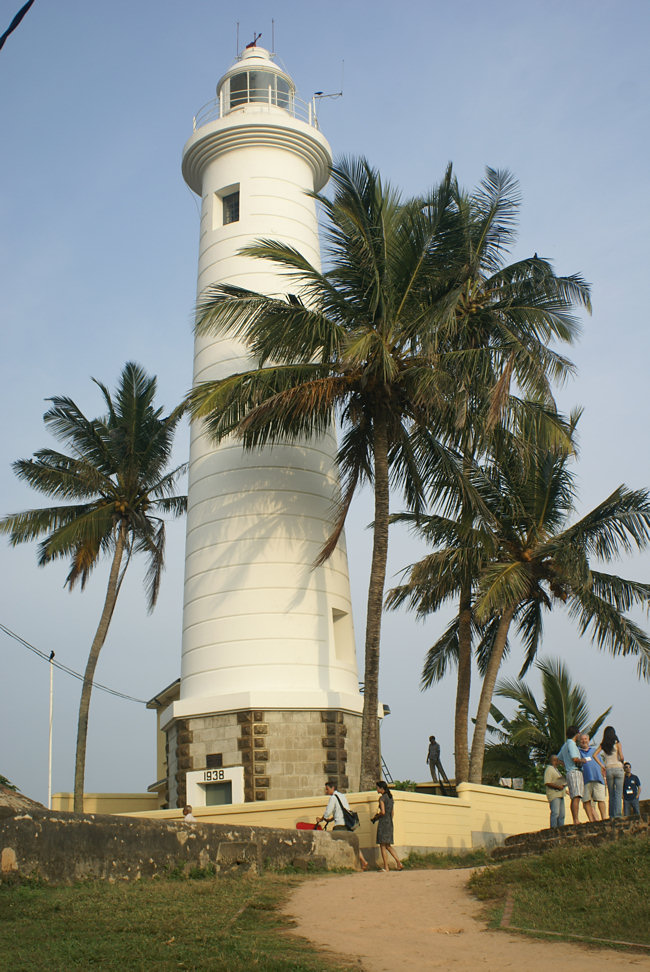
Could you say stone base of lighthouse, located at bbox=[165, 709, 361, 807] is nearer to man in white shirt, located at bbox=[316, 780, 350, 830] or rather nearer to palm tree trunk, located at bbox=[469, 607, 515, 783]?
palm tree trunk, located at bbox=[469, 607, 515, 783]

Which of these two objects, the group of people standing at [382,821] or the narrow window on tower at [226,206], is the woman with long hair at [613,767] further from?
the narrow window on tower at [226,206]

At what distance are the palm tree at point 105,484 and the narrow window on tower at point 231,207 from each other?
4639 mm

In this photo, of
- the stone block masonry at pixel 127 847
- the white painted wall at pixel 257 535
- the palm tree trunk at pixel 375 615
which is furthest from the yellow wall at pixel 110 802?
the stone block masonry at pixel 127 847

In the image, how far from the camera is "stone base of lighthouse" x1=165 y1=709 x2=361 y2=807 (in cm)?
1928

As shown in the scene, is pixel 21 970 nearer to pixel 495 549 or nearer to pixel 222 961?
pixel 222 961

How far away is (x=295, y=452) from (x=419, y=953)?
14698 mm

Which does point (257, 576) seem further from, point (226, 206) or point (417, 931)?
point (417, 931)

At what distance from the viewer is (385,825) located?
1470cm

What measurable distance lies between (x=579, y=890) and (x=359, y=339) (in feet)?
36.6

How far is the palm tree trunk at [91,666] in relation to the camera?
885 inches

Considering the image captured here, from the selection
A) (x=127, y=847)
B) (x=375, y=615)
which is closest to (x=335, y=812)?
(x=375, y=615)

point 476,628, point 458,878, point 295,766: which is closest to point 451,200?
point 476,628

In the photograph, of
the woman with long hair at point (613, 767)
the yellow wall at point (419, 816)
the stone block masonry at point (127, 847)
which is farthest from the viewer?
the yellow wall at point (419, 816)

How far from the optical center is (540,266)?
2284 cm
